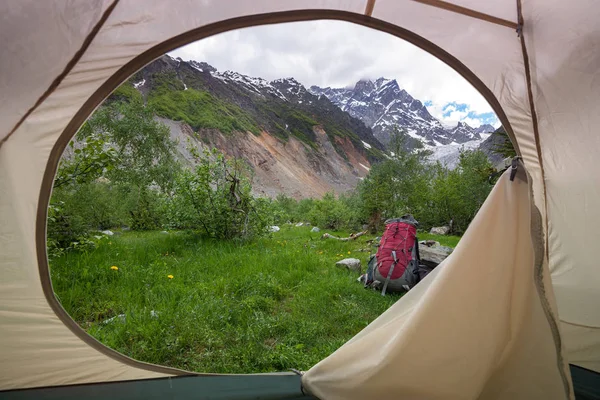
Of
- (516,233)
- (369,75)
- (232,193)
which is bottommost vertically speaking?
(516,233)

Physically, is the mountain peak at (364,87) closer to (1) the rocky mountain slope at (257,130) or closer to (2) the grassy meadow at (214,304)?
(1) the rocky mountain slope at (257,130)

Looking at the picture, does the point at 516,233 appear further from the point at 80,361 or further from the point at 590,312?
the point at 80,361

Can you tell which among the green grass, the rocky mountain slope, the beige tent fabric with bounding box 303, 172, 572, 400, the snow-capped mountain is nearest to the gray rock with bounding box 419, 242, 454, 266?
the green grass

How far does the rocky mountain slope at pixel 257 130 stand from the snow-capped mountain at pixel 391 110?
64742 millimetres

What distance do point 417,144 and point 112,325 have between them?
1420 centimetres

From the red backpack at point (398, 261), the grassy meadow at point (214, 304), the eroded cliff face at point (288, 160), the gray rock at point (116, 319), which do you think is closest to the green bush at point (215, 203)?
the grassy meadow at point (214, 304)

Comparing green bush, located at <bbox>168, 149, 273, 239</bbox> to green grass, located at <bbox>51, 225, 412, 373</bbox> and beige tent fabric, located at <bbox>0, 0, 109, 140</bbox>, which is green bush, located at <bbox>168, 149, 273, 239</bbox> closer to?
green grass, located at <bbox>51, 225, 412, 373</bbox>

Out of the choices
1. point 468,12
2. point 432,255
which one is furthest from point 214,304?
point 468,12

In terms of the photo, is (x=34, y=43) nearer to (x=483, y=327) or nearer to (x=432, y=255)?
(x=483, y=327)

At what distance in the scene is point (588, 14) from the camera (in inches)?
55.9

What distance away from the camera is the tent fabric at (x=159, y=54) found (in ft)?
4.57

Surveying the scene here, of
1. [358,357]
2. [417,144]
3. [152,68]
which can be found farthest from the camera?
[152,68]

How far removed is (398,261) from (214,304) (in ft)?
5.57

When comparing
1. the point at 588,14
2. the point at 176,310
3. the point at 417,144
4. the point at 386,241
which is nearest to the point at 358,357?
the point at 176,310
